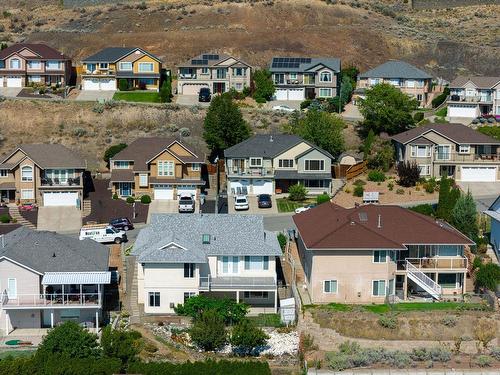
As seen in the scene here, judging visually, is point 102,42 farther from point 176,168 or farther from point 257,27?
point 176,168

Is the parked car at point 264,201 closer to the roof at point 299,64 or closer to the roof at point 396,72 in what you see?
the roof at point 299,64

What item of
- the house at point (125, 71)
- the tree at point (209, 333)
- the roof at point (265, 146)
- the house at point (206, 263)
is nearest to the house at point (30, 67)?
the house at point (125, 71)

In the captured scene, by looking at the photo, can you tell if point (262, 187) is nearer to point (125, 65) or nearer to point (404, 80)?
point (404, 80)

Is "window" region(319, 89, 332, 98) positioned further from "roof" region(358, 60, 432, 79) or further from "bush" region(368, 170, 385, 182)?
"bush" region(368, 170, 385, 182)

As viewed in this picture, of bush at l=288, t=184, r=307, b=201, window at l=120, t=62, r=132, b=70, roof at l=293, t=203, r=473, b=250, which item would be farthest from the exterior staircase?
window at l=120, t=62, r=132, b=70

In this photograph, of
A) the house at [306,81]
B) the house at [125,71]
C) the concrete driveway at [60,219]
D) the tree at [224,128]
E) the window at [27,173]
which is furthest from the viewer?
→ the house at [125,71]

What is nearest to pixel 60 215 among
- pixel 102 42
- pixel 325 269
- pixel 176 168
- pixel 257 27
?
pixel 176 168
